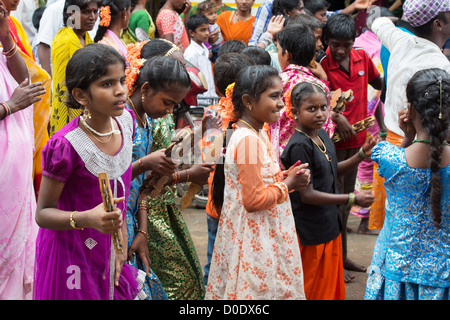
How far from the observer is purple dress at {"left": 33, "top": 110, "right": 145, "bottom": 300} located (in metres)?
2.30

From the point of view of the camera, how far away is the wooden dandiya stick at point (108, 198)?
2.02 metres

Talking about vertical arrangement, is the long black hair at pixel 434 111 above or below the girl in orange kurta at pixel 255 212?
above

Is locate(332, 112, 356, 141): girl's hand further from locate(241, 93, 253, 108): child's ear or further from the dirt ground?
locate(241, 93, 253, 108): child's ear

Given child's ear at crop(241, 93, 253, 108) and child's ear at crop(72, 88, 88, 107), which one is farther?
child's ear at crop(241, 93, 253, 108)

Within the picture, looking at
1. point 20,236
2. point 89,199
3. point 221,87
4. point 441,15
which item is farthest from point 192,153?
point 441,15

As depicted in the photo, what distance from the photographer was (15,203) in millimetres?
3455

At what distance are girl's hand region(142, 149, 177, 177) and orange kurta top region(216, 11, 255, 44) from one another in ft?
17.7

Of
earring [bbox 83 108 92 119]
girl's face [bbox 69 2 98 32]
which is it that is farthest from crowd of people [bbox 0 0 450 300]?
girl's face [bbox 69 2 98 32]

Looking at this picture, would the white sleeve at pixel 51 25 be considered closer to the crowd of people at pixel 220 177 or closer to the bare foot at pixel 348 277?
the crowd of people at pixel 220 177

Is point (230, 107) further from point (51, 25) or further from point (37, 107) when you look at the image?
point (51, 25)

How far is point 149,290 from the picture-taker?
9.84ft

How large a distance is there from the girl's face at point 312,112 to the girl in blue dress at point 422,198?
0.72m

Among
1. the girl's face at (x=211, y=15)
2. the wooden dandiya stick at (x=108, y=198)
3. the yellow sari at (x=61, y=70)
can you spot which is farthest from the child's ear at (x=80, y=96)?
the girl's face at (x=211, y=15)
